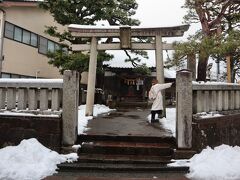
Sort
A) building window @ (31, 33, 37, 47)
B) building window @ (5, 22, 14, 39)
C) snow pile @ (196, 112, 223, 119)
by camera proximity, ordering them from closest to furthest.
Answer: snow pile @ (196, 112, 223, 119) < building window @ (5, 22, 14, 39) < building window @ (31, 33, 37, 47)

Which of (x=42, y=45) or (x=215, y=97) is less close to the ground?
(x=42, y=45)

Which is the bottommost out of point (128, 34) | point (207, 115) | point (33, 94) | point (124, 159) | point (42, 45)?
point (124, 159)

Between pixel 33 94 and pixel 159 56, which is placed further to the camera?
pixel 159 56

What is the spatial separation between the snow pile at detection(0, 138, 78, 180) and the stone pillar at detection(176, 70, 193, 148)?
284 cm

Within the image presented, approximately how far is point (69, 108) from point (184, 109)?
10.2 ft

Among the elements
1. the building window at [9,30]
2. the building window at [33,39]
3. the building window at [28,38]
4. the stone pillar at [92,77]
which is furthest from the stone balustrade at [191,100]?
the building window at [33,39]

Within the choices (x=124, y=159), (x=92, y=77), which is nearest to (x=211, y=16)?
(x=92, y=77)

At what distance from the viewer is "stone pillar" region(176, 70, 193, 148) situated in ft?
27.6

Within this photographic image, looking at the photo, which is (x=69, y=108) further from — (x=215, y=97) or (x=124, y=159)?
(x=215, y=97)

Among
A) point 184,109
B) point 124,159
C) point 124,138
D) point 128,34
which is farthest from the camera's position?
point 128,34

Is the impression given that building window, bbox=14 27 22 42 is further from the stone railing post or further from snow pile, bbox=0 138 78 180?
snow pile, bbox=0 138 78 180

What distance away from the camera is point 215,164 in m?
7.16

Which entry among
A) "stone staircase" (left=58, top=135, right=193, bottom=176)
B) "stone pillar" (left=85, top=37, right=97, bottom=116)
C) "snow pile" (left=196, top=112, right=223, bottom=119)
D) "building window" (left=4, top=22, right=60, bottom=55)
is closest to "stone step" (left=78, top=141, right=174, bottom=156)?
"stone staircase" (left=58, top=135, right=193, bottom=176)

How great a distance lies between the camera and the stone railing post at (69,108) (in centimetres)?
850
